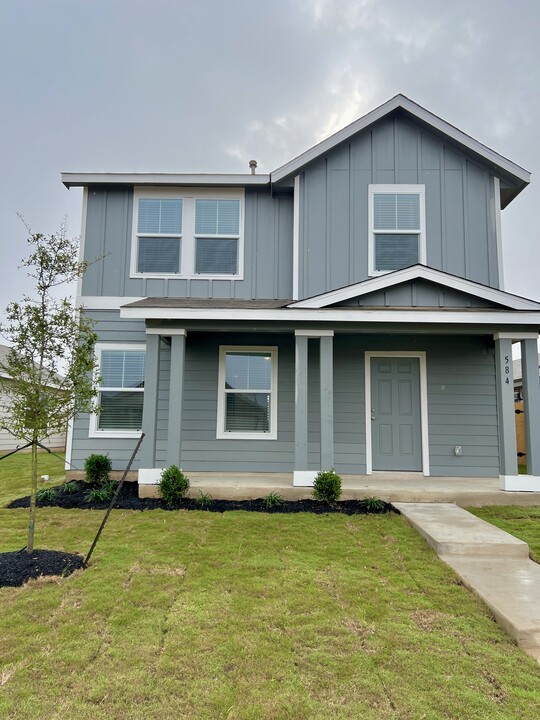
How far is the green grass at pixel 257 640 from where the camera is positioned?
6.47ft

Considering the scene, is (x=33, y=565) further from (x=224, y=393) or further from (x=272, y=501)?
(x=224, y=393)

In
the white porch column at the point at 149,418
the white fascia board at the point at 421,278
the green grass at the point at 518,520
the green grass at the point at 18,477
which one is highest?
the white fascia board at the point at 421,278

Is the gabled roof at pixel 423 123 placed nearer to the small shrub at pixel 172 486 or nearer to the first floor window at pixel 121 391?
the first floor window at pixel 121 391

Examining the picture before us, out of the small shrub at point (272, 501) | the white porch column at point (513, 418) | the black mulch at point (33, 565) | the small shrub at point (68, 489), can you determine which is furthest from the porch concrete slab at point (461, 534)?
the small shrub at point (68, 489)

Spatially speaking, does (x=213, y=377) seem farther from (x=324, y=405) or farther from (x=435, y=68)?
(x=435, y=68)

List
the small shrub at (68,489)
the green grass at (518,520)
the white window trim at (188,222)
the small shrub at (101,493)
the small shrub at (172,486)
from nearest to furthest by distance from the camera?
the green grass at (518,520) → the small shrub at (172,486) → the small shrub at (101,493) → the small shrub at (68,489) → the white window trim at (188,222)

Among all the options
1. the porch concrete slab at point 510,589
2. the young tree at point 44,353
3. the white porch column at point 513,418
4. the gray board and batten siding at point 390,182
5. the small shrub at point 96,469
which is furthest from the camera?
the gray board and batten siding at point 390,182

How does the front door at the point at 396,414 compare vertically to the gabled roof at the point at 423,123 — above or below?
below

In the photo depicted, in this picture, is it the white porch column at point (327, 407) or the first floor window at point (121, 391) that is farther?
the first floor window at point (121, 391)

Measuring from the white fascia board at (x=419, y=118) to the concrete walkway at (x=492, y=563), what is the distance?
228 inches

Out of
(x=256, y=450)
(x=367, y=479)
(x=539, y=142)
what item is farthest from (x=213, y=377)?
(x=539, y=142)

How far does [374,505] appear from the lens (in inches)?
219

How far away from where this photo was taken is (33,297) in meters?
3.89

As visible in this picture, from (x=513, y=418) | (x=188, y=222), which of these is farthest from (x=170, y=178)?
(x=513, y=418)
